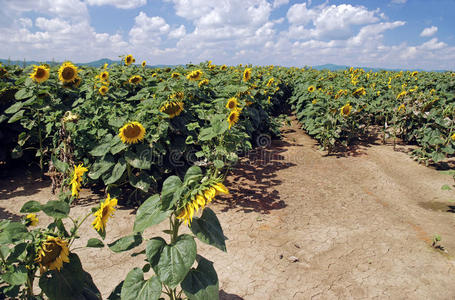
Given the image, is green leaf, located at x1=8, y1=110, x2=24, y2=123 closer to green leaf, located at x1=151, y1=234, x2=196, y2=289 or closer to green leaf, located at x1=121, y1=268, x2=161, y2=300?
green leaf, located at x1=121, y1=268, x2=161, y2=300

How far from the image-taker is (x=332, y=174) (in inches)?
206

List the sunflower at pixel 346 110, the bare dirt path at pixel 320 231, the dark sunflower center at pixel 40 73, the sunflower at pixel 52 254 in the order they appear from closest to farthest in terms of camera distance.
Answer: the sunflower at pixel 52 254
the bare dirt path at pixel 320 231
the dark sunflower center at pixel 40 73
the sunflower at pixel 346 110

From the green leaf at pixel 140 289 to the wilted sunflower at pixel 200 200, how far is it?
0.35 metres

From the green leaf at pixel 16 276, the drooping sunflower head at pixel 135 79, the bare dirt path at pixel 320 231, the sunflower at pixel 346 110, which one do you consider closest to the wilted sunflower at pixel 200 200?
the green leaf at pixel 16 276

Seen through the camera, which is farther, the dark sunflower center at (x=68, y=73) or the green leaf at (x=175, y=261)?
the dark sunflower center at (x=68, y=73)

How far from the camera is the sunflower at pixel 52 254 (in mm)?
1216

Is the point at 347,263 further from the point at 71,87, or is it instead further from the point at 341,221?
the point at 71,87

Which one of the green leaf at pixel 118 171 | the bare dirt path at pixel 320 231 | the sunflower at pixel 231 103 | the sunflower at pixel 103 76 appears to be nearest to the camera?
the bare dirt path at pixel 320 231

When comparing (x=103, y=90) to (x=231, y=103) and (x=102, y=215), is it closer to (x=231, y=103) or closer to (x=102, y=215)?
(x=231, y=103)

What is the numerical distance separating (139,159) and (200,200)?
7.39 feet

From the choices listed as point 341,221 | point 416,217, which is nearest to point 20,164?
point 341,221

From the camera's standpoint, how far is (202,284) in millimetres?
1388

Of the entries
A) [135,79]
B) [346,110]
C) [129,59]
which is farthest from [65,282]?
[346,110]

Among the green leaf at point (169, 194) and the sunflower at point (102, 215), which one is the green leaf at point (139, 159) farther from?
the green leaf at point (169, 194)
